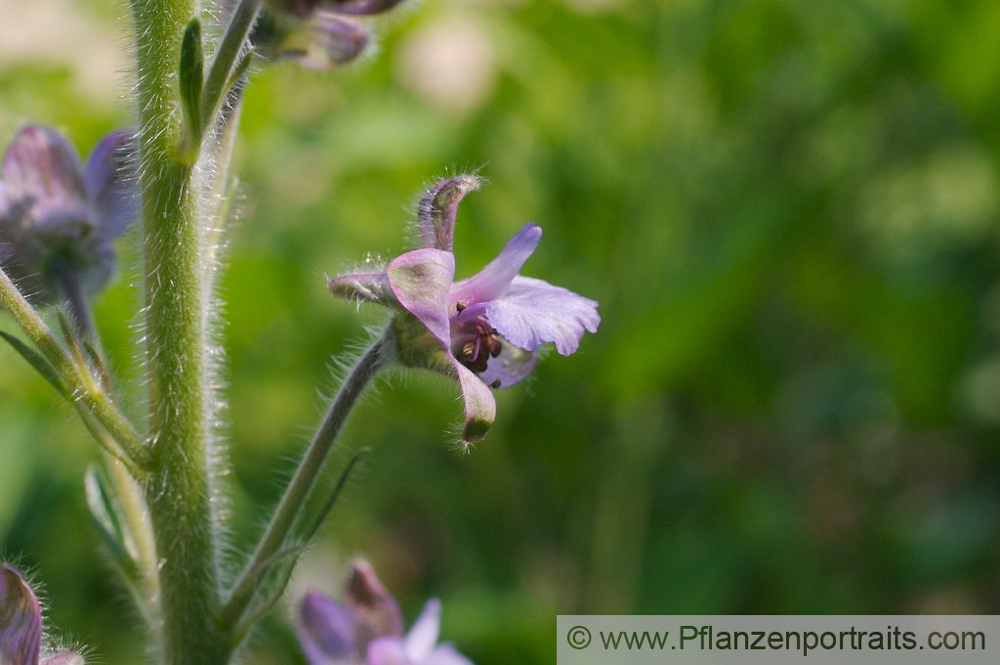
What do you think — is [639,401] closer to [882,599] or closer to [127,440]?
[882,599]

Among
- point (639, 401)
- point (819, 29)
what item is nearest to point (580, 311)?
point (639, 401)

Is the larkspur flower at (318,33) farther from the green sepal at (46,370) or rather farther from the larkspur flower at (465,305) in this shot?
the green sepal at (46,370)

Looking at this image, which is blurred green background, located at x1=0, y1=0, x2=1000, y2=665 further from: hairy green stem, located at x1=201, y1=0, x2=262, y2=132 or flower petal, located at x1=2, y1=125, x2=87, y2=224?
hairy green stem, located at x1=201, y1=0, x2=262, y2=132

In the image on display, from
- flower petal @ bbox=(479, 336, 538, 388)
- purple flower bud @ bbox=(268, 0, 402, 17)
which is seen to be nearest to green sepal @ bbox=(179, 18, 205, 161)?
purple flower bud @ bbox=(268, 0, 402, 17)

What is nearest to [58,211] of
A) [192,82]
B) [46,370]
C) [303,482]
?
[46,370]

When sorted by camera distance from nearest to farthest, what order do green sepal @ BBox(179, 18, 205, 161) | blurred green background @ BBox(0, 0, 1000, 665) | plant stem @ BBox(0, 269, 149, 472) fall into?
green sepal @ BBox(179, 18, 205, 161), plant stem @ BBox(0, 269, 149, 472), blurred green background @ BBox(0, 0, 1000, 665)

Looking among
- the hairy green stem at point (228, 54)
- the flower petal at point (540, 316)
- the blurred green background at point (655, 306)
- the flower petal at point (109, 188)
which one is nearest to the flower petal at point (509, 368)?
the flower petal at point (540, 316)
